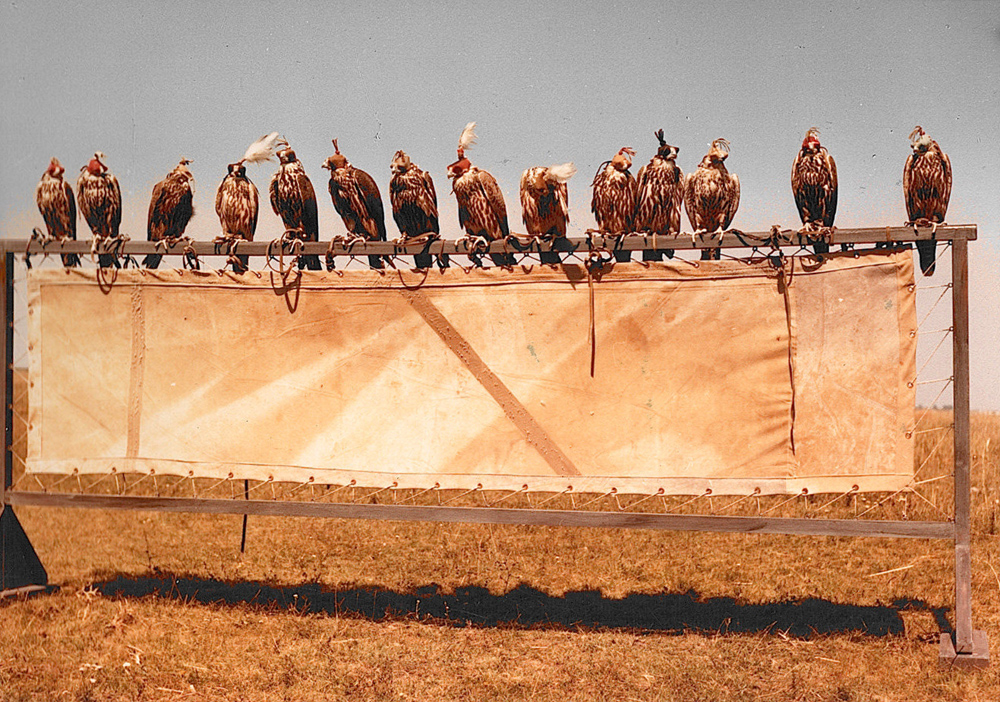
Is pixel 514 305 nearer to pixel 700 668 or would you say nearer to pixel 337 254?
pixel 337 254

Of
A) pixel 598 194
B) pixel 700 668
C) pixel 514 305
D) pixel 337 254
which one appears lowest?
pixel 700 668

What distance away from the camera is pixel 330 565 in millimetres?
6188

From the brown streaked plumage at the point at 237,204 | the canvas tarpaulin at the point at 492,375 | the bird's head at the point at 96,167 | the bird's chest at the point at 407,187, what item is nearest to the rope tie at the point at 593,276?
the canvas tarpaulin at the point at 492,375

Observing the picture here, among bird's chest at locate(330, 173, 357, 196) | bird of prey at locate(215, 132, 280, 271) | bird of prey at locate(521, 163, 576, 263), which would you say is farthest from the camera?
bird of prey at locate(215, 132, 280, 271)

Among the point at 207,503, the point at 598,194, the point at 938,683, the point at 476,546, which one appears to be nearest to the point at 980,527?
the point at 938,683

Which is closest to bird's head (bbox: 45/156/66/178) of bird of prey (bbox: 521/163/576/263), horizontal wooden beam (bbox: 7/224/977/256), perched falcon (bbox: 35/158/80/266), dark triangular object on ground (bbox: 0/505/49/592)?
perched falcon (bbox: 35/158/80/266)

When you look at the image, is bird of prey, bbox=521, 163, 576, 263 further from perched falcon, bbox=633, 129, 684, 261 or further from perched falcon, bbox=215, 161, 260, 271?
perched falcon, bbox=215, 161, 260, 271

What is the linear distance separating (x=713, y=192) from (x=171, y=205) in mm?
3229

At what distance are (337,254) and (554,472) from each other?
5.87 ft

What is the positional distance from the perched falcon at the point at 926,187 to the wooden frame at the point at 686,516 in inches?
4.6

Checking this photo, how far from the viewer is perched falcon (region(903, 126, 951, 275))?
13.5ft

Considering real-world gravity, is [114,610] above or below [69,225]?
below

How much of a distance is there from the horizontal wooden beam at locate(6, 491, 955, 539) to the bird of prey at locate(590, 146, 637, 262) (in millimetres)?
1441

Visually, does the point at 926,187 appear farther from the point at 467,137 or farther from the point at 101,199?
the point at 101,199
